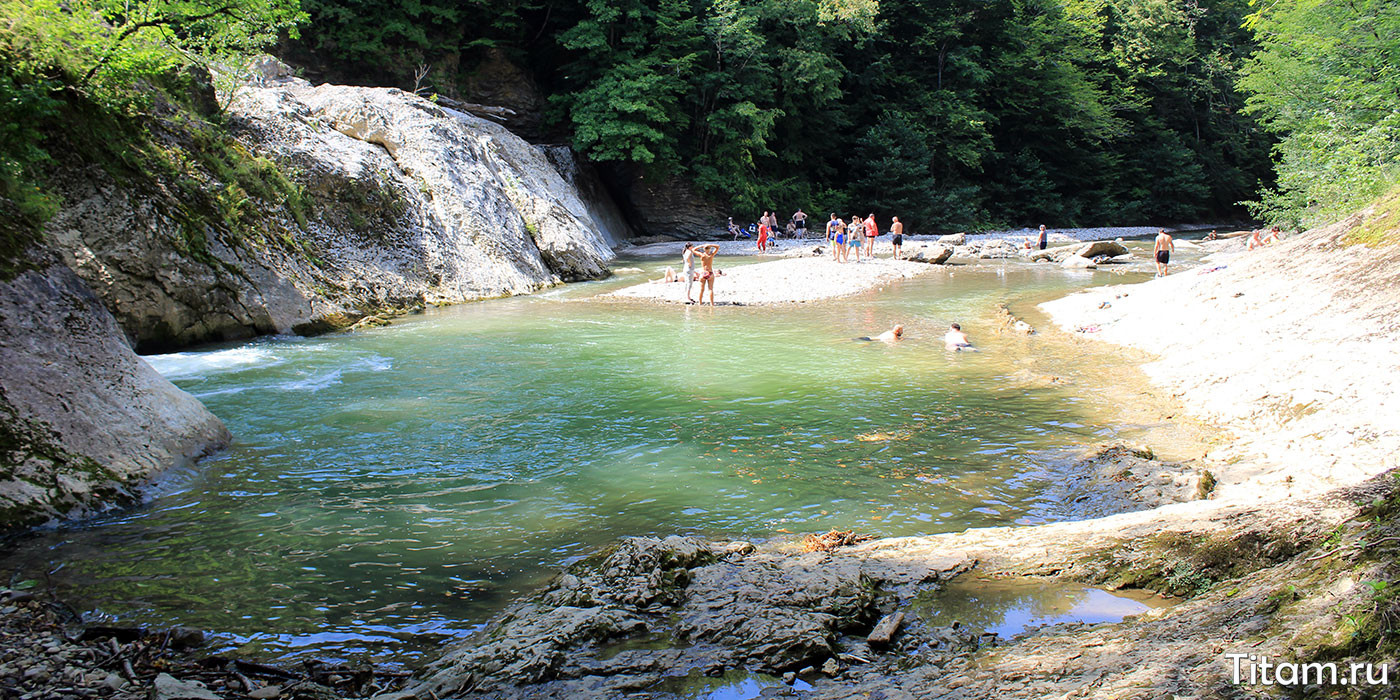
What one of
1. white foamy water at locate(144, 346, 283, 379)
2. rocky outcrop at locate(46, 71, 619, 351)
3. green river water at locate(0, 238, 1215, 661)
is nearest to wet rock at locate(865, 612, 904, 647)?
green river water at locate(0, 238, 1215, 661)

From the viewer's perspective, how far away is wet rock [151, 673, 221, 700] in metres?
3.52

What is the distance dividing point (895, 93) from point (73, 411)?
1790 inches

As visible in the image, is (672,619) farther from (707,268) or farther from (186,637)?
(707,268)

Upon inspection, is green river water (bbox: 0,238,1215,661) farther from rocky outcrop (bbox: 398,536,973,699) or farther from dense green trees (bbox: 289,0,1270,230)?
dense green trees (bbox: 289,0,1270,230)

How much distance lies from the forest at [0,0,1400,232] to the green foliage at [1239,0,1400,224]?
0.08 m

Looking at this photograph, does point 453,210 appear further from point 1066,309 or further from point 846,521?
point 846,521

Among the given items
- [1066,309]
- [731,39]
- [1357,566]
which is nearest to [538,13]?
[731,39]

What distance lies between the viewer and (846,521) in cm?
651

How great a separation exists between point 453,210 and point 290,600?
17.0m

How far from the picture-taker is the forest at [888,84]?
582 inches

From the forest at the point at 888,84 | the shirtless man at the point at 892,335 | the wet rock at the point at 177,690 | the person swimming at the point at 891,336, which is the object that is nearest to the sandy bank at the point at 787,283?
the person swimming at the point at 891,336

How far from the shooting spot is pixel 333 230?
57.8 feet

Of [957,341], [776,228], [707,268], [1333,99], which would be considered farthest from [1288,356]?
[776,228]

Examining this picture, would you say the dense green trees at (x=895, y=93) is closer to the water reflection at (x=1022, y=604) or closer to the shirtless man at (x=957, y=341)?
the shirtless man at (x=957, y=341)
